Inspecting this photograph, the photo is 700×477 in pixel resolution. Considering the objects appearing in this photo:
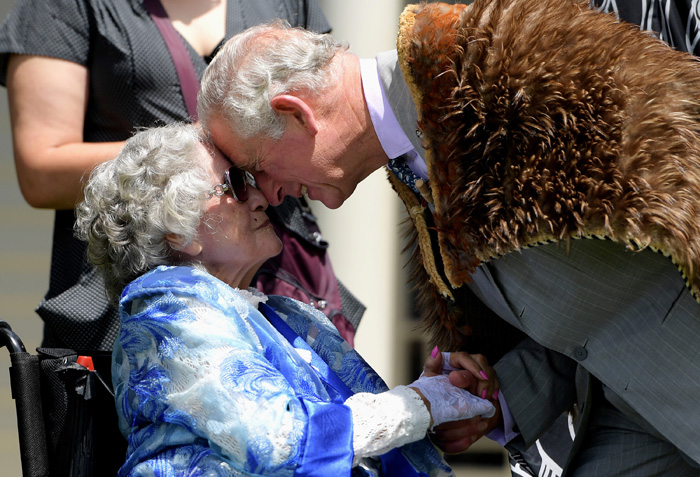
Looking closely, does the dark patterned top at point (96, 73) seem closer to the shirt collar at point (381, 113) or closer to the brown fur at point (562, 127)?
the shirt collar at point (381, 113)

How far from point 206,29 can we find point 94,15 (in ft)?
1.10

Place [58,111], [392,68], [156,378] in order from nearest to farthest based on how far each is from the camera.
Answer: [156,378]
[392,68]
[58,111]

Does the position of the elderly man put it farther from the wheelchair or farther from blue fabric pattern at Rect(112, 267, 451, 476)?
the wheelchair

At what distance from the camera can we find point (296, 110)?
2.20 meters

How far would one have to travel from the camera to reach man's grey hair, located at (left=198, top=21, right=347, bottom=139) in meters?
2.18

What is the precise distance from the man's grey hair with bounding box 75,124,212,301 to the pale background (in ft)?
6.37

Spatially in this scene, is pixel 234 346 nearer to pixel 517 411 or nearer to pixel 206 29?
pixel 517 411

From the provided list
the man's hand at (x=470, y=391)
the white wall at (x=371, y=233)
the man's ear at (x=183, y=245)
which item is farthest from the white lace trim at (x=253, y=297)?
the white wall at (x=371, y=233)

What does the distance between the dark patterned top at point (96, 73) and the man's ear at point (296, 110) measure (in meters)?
0.53

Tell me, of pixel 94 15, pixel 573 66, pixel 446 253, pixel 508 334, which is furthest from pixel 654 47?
pixel 94 15

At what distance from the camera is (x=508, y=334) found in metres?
2.42

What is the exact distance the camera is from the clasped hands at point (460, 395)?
218 cm

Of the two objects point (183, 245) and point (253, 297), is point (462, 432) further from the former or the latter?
point (183, 245)

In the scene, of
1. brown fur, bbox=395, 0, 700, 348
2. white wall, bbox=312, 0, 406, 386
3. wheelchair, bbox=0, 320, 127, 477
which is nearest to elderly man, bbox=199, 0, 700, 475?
brown fur, bbox=395, 0, 700, 348
